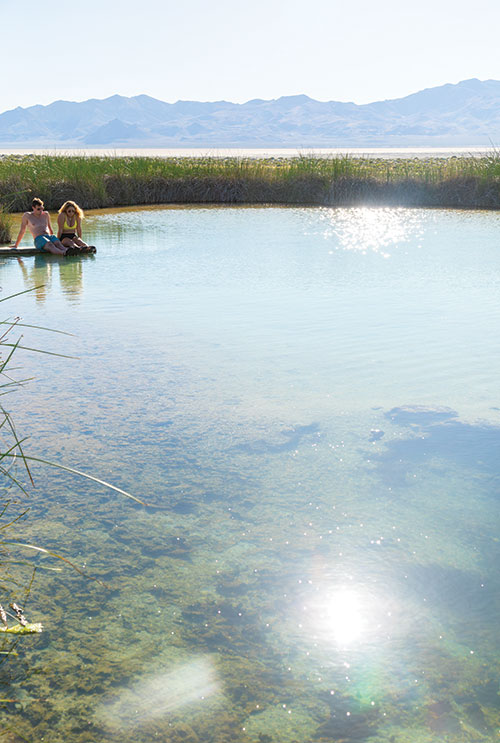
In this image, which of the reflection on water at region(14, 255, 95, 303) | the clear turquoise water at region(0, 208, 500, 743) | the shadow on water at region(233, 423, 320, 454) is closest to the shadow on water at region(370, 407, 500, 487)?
the clear turquoise water at region(0, 208, 500, 743)

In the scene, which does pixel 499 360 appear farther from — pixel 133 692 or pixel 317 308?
pixel 133 692

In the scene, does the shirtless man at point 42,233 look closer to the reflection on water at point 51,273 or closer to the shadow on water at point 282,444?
the reflection on water at point 51,273

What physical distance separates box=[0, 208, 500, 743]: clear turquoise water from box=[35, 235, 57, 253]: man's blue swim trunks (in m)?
3.27

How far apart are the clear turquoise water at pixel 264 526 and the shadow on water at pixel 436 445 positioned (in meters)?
0.01

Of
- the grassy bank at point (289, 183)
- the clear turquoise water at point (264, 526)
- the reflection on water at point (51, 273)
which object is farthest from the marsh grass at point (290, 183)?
the clear turquoise water at point (264, 526)

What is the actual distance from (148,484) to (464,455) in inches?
56.0

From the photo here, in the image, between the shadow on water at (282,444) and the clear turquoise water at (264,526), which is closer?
the clear turquoise water at (264,526)

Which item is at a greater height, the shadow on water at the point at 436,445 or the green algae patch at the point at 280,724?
the shadow on water at the point at 436,445

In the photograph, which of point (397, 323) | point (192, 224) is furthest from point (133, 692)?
point (192, 224)

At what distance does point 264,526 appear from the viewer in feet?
9.20

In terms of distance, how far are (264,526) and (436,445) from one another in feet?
3.75

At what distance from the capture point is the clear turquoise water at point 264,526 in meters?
1.95

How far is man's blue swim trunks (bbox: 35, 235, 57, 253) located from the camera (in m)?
9.40

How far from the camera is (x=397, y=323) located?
5.86m
